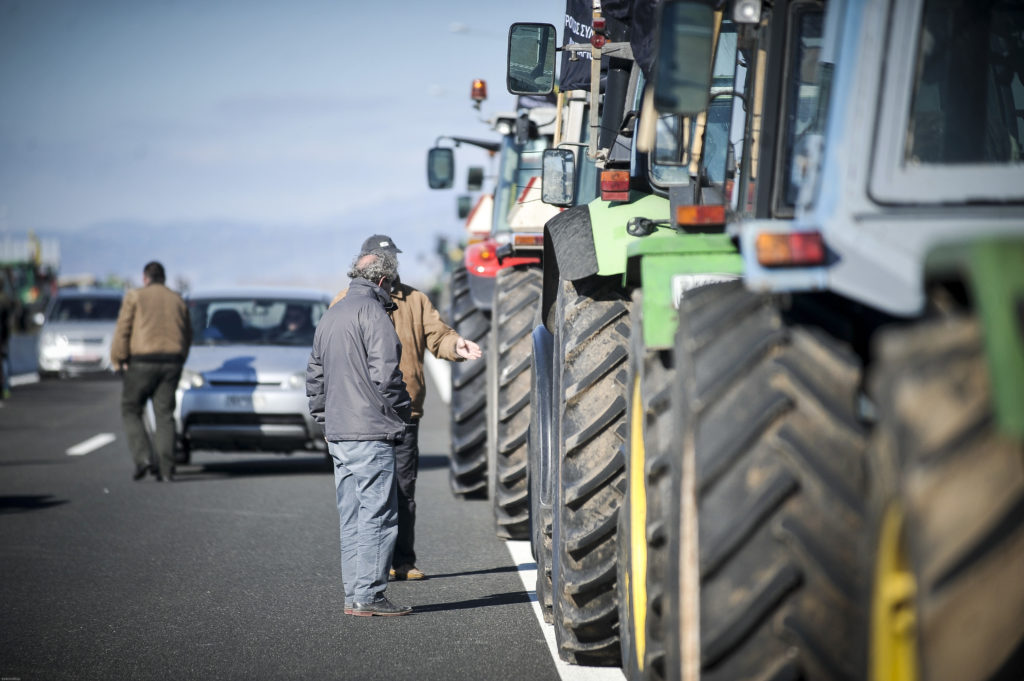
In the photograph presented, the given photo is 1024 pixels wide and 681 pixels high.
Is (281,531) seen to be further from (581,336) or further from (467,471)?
(581,336)

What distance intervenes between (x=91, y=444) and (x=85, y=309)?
55.6 feet

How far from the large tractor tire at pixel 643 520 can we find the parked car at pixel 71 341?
95.2 feet

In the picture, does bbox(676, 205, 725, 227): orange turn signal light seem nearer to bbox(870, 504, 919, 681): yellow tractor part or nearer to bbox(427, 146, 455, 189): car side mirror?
bbox(870, 504, 919, 681): yellow tractor part

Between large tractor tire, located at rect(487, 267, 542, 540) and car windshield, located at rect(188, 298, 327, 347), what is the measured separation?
5.90 meters

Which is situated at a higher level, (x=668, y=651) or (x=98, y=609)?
(x=668, y=651)

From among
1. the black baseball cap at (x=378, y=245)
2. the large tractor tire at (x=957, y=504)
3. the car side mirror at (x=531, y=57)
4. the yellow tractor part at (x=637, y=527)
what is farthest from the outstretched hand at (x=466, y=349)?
the large tractor tire at (x=957, y=504)

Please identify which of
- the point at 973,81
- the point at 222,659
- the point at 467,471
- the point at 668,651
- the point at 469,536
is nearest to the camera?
the point at 668,651

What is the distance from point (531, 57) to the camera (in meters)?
8.56

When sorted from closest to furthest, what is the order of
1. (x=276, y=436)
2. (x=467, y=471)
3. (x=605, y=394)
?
(x=605, y=394) → (x=467, y=471) → (x=276, y=436)

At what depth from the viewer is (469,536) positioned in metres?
10.8

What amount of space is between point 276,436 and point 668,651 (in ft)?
34.9

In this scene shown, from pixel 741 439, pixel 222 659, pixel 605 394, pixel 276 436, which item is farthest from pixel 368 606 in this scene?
pixel 276 436

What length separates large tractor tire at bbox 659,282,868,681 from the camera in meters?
3.82

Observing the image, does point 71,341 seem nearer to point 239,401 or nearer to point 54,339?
point 54,339
